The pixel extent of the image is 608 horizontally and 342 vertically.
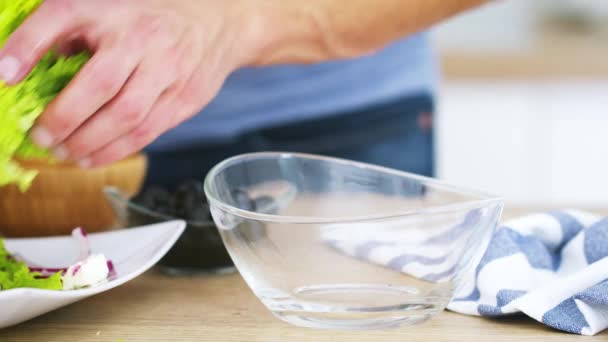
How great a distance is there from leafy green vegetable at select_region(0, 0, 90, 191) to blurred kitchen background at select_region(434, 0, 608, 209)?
2.20 m

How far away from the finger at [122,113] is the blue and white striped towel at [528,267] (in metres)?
0.25

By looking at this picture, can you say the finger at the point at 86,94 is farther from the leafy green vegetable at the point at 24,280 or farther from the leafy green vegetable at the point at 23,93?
the leafy green vegetable at the point at 24,280

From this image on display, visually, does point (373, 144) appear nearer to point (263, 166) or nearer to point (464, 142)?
point (263, 166)

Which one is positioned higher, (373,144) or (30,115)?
(30,115)

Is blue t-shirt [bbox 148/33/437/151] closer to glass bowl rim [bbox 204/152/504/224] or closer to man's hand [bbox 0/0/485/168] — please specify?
man's hand [bbox 0/0/485/168]

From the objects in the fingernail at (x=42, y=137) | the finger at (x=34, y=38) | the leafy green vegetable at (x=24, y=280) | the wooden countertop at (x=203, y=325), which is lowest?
the wooden countertop at (x=203, y=325)

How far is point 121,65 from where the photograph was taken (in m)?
0.83

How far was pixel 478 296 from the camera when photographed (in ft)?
2.89

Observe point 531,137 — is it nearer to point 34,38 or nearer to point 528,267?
point 528,267

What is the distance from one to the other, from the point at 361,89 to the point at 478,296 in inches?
32.6

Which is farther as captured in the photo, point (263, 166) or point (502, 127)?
point (502, 127)

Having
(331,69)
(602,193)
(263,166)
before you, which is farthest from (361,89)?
(602,193)

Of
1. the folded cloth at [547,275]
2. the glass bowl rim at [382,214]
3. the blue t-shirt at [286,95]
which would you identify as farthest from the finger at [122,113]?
the blue t-shirt at [286,95]

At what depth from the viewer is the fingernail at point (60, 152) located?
0.87m
